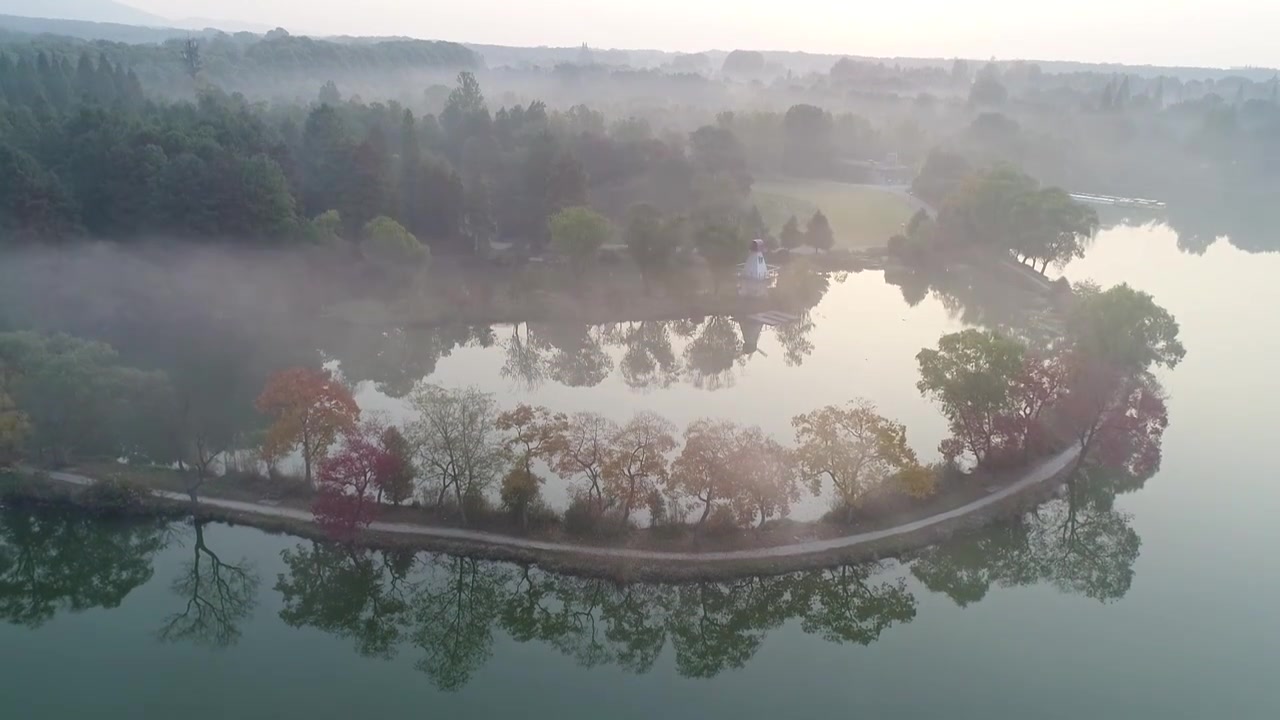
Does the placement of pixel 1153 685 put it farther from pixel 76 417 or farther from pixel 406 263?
pixel 406 263

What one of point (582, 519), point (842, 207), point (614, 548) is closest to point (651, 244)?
point (582, 519)

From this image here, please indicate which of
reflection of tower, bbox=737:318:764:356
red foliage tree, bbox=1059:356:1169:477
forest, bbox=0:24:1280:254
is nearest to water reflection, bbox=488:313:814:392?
reflection of tower, bbox=737:318:764:356

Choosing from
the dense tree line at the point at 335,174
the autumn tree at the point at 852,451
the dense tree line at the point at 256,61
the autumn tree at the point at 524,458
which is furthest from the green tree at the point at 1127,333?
the dense tree line at the point at 256,61

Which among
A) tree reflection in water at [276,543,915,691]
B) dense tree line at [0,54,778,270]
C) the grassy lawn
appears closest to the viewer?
tree reflection in water at [276,543,915,691]

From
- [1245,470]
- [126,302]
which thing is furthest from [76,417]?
[1245,470]

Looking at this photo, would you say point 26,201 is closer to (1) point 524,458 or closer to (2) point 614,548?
(1) point 524,458

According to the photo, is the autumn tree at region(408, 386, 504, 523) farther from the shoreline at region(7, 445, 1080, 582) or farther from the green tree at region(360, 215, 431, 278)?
the green tree at region(360, 215, 431, 278)
